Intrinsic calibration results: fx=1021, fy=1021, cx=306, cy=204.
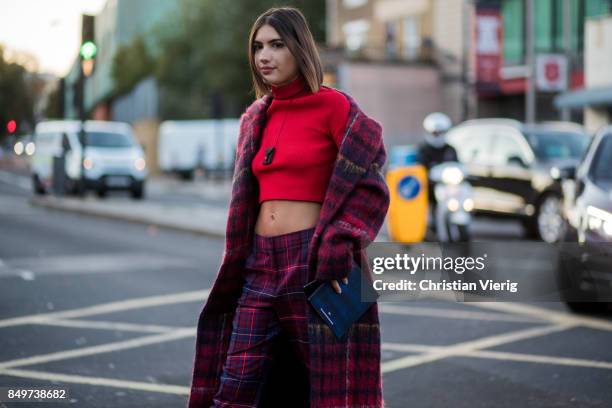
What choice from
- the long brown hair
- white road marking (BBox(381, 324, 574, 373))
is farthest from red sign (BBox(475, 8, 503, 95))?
the long brown hair

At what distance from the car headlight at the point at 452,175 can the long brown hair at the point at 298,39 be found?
8349mm

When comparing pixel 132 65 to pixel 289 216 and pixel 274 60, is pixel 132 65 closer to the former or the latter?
pixel 274 60

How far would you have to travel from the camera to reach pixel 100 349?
710 cm

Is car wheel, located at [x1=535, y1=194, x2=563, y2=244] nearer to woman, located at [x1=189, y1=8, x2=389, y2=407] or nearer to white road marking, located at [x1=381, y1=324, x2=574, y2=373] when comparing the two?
white road marking, located at [x1=381, y1=324, x2=574, y2=373]

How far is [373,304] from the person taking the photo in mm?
3588

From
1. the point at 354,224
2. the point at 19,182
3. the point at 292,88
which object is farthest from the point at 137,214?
the point at 19,182

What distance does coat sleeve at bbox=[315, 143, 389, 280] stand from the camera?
3453 millimetres

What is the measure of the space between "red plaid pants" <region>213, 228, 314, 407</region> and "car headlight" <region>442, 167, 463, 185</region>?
846 centimetres

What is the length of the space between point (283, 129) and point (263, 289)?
58 cm

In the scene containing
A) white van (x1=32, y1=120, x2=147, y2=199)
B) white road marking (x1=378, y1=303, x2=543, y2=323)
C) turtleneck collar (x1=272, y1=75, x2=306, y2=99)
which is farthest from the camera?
A: white van (x1=32, y1=120, x2=147, y2=199)

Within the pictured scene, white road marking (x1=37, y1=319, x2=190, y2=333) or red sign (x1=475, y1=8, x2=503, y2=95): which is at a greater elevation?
red sign (x1=475, y1=8, x2=503, y2=95)

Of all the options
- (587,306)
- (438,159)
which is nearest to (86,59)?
(438,159)

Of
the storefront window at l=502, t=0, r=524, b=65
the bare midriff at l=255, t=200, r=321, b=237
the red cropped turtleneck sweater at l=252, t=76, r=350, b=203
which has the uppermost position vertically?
the storefront window at l=502, t=0, r=524, b=65

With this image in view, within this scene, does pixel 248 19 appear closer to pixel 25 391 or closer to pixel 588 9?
pixel 588 9
